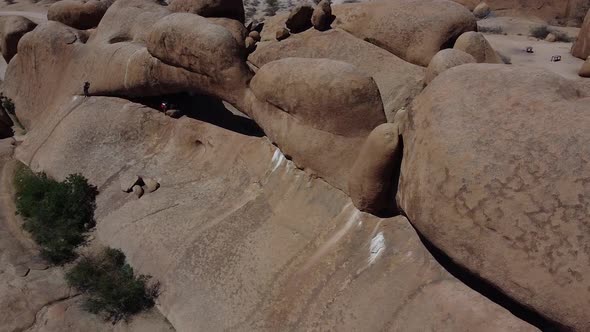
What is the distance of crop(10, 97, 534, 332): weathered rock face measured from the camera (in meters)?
4.96

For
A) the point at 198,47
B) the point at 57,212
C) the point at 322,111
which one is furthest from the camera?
the point at 57,212

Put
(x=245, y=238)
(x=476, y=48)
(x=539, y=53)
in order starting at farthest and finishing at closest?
1. (x=539, y=53)
2. (x=476, y=48)
3. (x=245, y=238)

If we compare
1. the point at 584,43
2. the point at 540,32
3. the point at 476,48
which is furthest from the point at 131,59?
the point at 540,32

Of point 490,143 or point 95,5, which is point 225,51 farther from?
point 95,5

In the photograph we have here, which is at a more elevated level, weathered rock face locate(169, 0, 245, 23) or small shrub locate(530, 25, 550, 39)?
weathered rock face locate(169, 0, 245, 23)

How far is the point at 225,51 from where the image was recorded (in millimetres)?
7258

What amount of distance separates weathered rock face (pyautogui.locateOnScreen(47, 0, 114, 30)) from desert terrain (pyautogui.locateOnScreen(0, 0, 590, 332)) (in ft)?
0.17

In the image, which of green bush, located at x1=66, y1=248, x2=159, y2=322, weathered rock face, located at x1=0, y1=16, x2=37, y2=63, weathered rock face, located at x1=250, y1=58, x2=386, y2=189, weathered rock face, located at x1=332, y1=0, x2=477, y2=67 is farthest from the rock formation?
green bush, located at x1=66, y1=248, x2=159, y2=322

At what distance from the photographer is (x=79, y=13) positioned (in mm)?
11172

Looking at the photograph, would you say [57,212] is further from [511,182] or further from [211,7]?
[511,182]

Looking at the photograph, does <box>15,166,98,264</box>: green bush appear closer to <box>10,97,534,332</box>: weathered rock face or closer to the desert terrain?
the desert terrain

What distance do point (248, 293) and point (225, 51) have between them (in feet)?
11.6

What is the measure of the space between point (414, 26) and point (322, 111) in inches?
130

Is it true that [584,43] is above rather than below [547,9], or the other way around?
above
